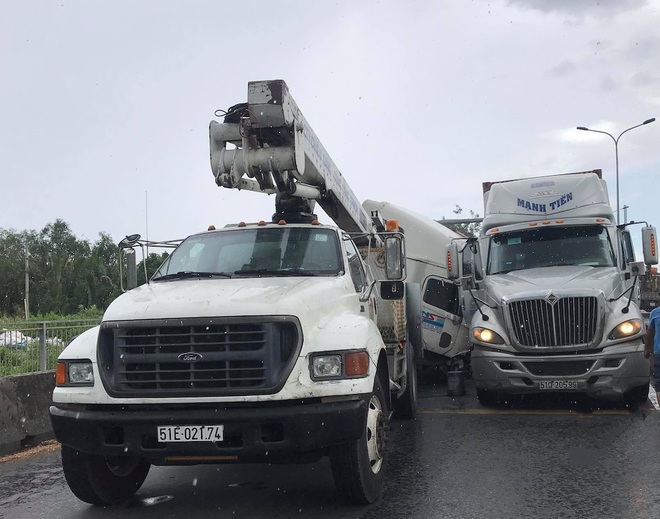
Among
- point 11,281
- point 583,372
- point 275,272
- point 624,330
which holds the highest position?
point 275,272

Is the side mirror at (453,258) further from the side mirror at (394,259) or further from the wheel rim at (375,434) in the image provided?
the wheel rim at (375,434)

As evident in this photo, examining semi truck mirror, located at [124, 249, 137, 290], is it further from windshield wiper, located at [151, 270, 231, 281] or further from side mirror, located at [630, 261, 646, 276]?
side mirror, located at [630, 261, 646, 276]

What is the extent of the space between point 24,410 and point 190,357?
4.24m

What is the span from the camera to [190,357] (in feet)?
16.2

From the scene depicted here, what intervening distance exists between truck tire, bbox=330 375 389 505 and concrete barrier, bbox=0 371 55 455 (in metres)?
4.41

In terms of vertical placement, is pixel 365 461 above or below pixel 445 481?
above

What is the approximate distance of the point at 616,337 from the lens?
8.88 metres

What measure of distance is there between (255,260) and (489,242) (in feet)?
18.1

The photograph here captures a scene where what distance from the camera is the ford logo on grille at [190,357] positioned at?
16.2 feet

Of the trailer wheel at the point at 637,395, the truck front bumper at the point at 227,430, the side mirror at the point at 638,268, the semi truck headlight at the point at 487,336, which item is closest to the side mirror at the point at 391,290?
the semi truck headlight at the point at 487,336

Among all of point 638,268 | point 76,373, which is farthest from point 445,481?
point 638,268

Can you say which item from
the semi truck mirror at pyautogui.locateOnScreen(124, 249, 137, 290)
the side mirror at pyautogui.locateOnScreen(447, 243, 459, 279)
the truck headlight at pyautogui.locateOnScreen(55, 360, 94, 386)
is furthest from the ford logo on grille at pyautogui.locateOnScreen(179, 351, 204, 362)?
the side mirror at pyautogui.locateOnScreen(447, 243, 459, 279)

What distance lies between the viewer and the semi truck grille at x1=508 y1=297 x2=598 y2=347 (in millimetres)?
8922

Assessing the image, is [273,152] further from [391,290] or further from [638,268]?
[638,268]
